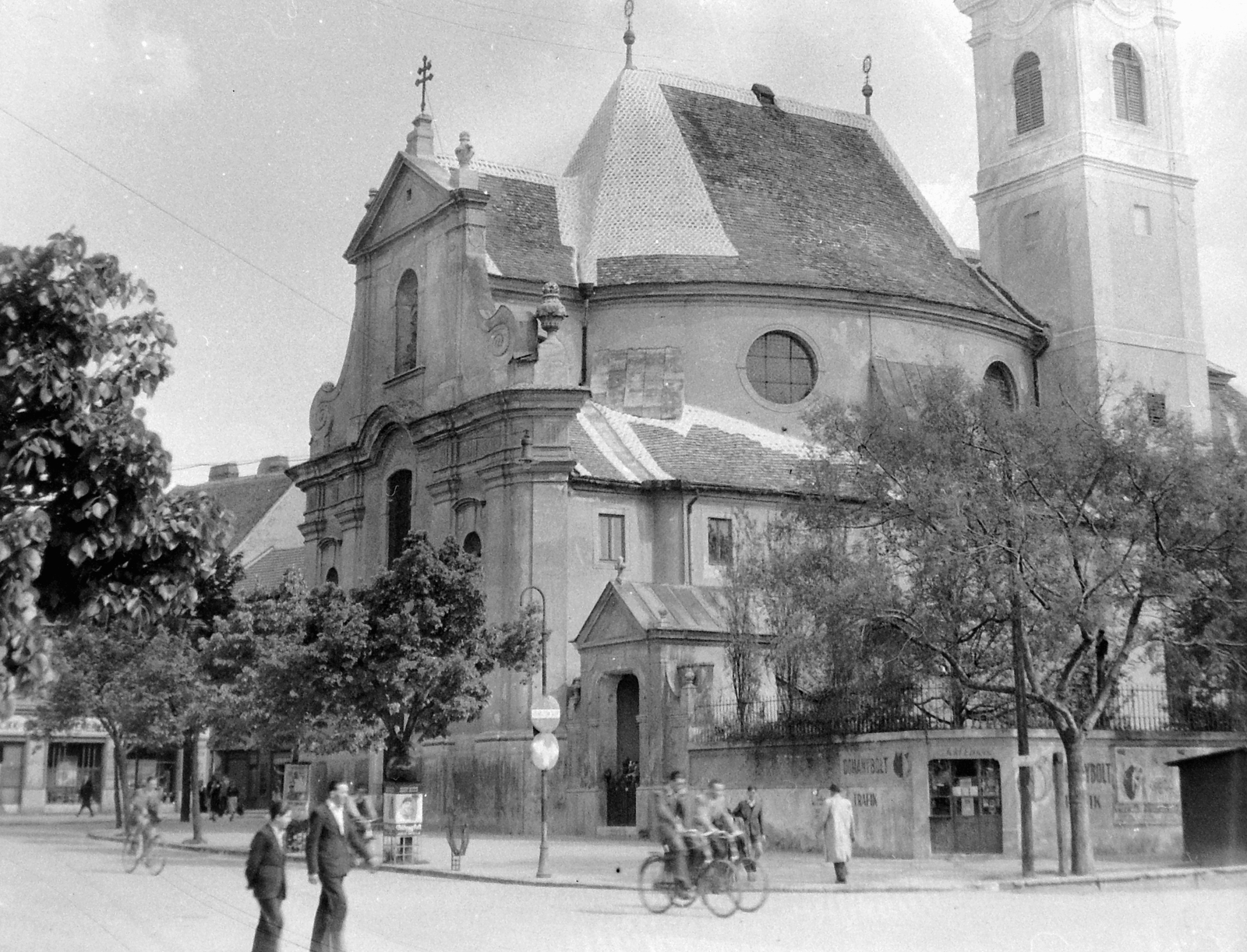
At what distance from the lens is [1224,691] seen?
30.1m

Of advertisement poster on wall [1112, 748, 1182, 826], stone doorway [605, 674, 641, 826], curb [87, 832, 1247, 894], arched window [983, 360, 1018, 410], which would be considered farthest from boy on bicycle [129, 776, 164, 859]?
arched window [983, 360, 1018, 410]

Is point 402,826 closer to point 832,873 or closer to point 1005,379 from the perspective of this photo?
point 832,873

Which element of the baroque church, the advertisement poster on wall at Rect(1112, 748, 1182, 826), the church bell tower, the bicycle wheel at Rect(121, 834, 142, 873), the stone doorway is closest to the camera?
the bicycle wheel at Rect(121, 834, 142, 873)

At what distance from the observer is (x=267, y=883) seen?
12672 millimetres

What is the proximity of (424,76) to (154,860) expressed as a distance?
83.6 ft

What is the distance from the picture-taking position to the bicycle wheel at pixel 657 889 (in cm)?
1892

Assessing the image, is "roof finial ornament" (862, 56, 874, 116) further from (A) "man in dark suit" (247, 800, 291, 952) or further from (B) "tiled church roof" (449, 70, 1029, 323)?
(A) "man in dark suit" (247, 800, 291, 952)

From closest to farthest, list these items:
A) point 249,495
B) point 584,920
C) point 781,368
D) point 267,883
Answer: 1. point 267,883
2. point 584,920
3. point 781,368
4. point 249,495

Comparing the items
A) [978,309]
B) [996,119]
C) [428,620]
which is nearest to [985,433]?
[428,620]

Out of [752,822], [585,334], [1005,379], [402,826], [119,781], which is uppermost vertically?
[585,334]

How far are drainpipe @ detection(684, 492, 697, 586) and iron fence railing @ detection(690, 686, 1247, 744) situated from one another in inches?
254

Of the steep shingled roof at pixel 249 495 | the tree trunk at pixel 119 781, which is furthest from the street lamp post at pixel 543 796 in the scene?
the steep shingled roof at pixel 249 495

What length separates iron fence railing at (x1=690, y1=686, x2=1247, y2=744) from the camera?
28.0 metres

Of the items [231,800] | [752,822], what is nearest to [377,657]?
[752,822]
